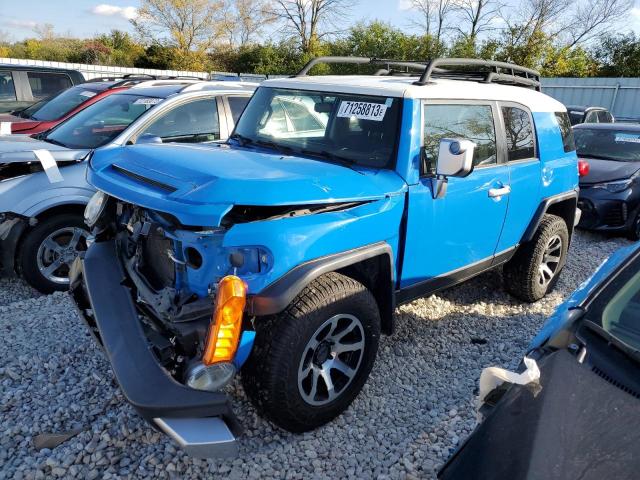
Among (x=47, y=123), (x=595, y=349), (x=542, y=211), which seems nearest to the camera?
(x=595, y=349)

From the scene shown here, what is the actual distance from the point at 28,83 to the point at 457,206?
871cm

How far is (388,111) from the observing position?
3223mm

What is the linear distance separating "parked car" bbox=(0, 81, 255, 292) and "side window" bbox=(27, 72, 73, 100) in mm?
4073

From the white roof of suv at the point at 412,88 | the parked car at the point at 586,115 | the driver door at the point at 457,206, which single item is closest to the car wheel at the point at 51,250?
the white roof of suv at the point at 412,88

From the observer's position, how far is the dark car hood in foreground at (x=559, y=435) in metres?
1.50

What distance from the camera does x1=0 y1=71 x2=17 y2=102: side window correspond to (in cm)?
874

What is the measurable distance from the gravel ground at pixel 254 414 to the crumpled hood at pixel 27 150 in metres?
1.27

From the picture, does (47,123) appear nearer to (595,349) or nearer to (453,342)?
(453,342)

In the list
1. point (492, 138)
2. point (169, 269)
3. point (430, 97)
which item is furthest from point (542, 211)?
point (169, 269)

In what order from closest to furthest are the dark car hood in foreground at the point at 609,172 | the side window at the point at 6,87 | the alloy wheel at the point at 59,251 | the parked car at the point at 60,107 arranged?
the alloy wheel at the point at 59,251, the parked car at the point at 60,107, the dark car hood in foreground at the point at 609,172, the side window at the point at 6,87

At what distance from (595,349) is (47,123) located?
273 inches

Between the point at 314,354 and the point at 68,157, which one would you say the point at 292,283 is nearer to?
the point at 314,354

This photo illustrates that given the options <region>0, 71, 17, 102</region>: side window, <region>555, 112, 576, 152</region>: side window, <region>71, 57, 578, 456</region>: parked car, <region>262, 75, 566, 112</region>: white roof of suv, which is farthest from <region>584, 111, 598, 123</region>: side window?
<region>0, 71, 17, 102</region>: side window

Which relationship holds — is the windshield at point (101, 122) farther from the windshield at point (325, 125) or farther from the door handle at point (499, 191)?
the door handle at point (499, 191)
